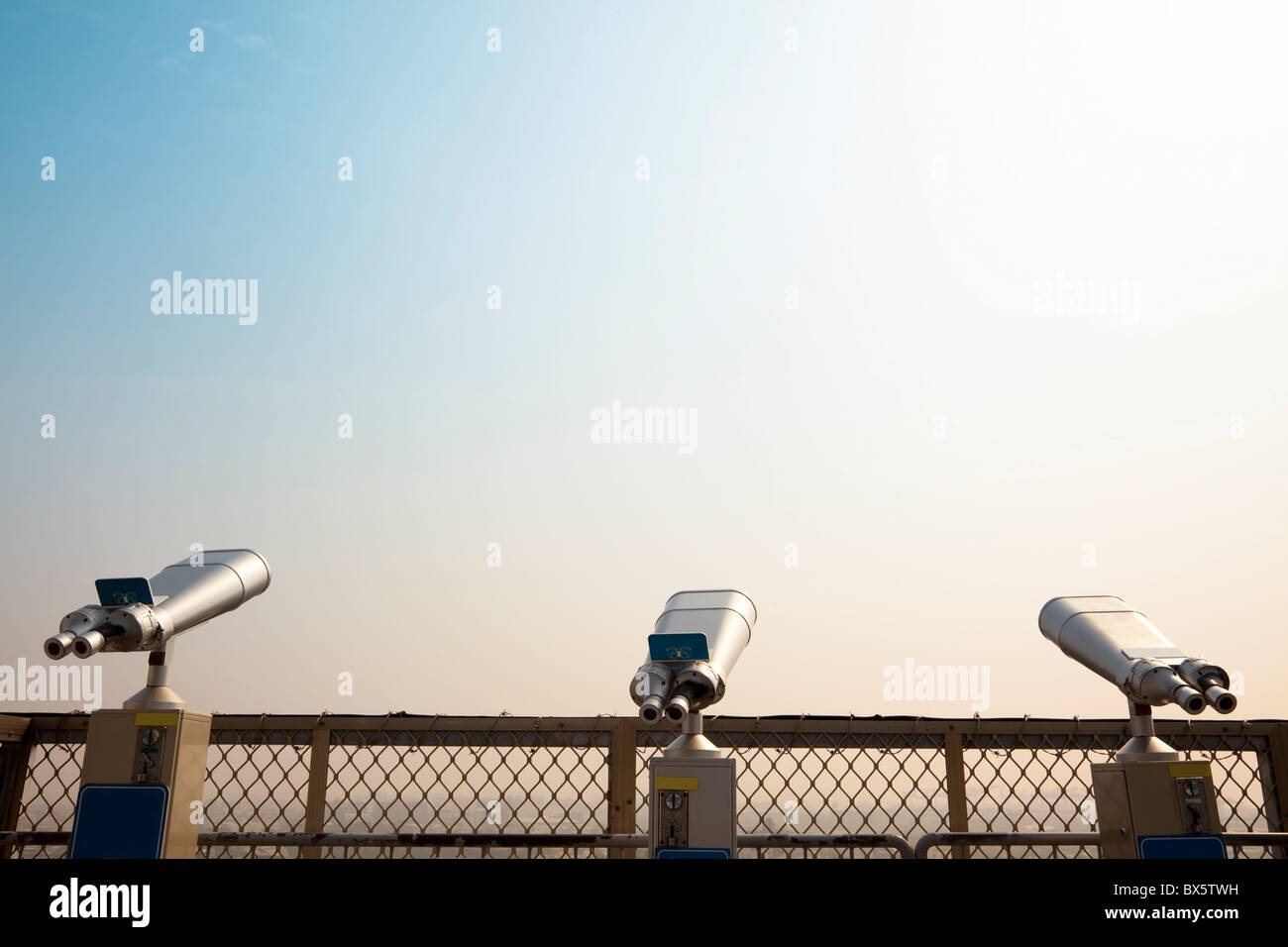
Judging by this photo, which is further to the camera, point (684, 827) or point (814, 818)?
point (814, 818)

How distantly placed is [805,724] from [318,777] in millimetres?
2587

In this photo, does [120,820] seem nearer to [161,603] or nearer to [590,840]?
[161,603]

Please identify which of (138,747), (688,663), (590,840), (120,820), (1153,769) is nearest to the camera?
(688,663)

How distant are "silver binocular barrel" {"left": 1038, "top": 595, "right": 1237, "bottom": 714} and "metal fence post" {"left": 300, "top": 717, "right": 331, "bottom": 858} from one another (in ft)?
12.7

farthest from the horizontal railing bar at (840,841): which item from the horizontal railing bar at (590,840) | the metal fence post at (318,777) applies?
the metal fence post at (318,777)

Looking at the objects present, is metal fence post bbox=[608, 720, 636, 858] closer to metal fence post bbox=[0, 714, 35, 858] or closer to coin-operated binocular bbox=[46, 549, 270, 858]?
coin-operated binocular bbox=[46, 549, 270, 858]

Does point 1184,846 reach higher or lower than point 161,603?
lower

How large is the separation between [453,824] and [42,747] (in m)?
2.33

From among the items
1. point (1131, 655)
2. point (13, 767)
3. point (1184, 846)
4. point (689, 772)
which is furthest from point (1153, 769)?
point (13, 767)

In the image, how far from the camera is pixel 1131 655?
14.0 ft

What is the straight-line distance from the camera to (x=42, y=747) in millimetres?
5109
